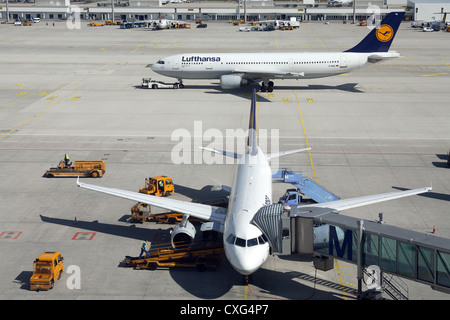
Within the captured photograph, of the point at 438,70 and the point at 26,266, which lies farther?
the point at 438,70

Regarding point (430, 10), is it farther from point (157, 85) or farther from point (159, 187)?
point (159, 187)

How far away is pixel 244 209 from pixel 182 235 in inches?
183

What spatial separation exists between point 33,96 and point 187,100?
2130 centimetres

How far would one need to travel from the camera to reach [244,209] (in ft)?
107

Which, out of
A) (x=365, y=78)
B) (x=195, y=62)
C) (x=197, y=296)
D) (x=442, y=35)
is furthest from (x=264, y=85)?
(x=442, y=35)

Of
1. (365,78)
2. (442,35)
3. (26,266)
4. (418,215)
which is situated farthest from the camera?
(442,35)

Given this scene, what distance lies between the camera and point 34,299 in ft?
101

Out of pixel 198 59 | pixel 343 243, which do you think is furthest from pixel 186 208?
pixel 198 59

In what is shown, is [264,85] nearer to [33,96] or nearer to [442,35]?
[33,96]

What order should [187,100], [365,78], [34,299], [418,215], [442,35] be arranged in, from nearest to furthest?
[34,299] < [418,215] < [187,100] < [365,78] < [442,35]

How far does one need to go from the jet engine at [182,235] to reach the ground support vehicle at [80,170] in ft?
53.6

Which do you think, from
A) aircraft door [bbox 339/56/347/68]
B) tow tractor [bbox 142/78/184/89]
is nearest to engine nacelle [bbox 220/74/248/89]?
tow tractor [bbox 142/78/184/89]

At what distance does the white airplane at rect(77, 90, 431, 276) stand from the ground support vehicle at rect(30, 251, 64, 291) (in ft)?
22.3

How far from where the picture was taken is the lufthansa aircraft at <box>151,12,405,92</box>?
80.4 m
